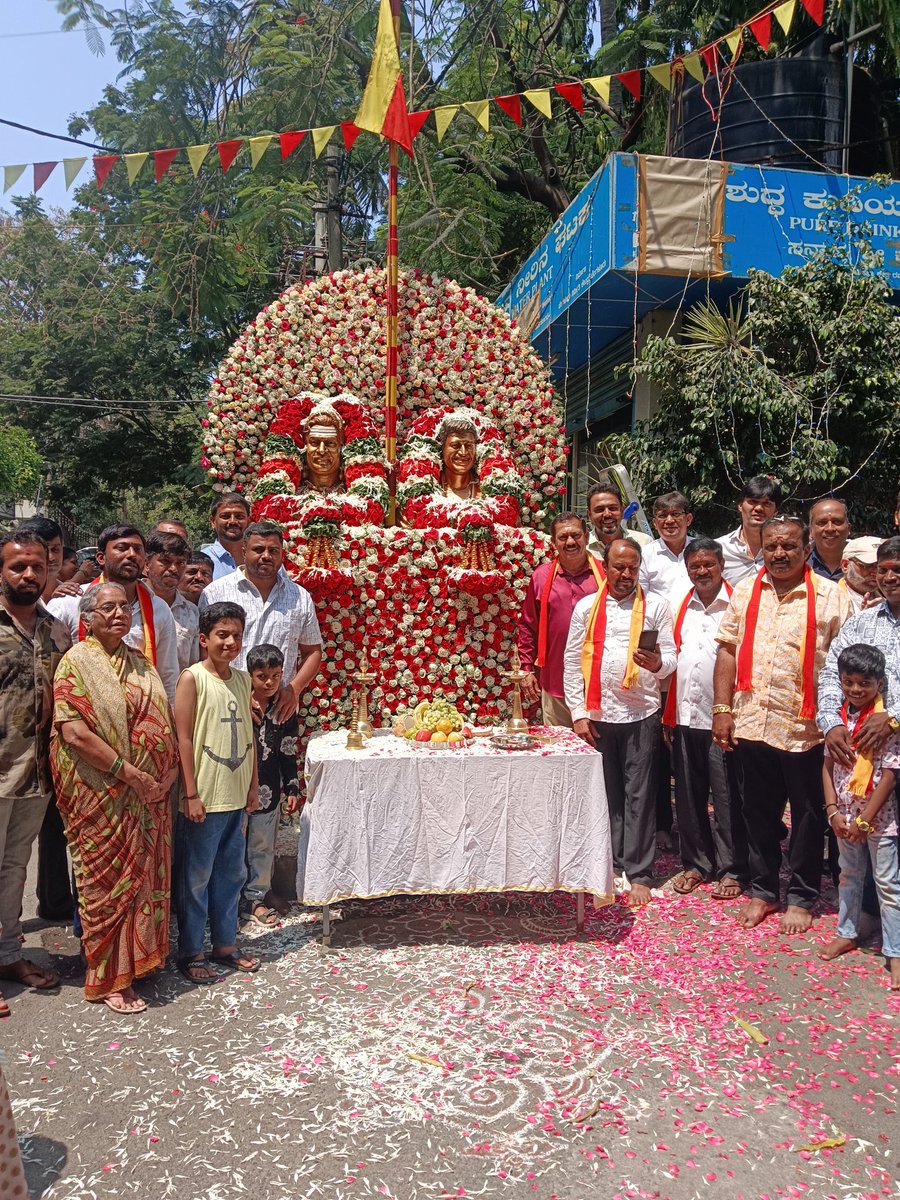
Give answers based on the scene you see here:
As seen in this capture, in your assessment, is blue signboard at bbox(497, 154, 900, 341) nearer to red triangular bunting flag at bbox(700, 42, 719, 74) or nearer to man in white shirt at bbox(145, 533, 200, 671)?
red triangular bunting flag at bbox(700, 42, 719, 74)

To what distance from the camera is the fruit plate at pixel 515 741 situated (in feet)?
14.7

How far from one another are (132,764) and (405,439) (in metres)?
4.24

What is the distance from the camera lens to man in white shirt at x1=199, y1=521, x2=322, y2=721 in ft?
15.5

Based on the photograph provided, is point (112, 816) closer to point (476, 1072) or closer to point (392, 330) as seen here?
point (476, 1072)

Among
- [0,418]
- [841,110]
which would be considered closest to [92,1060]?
[841,110]

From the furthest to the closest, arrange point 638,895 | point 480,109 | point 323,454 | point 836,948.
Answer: point 480,109 → point 323,454 → point 638,895 → point 836,948

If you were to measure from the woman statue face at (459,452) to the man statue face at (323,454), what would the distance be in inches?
31.6

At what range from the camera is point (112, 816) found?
356cm

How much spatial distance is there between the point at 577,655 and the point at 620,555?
59 centimetres

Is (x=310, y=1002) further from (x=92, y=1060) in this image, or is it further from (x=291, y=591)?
(x=291, y=591)

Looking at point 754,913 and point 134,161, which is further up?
point 134,161

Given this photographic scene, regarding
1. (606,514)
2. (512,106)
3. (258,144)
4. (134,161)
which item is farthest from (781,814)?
(134,161)

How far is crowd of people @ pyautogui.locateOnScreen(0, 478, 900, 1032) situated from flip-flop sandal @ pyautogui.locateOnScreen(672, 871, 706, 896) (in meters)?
0.02

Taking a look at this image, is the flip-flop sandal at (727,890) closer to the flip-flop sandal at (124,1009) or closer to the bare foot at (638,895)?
the bare foot at (638,895)
